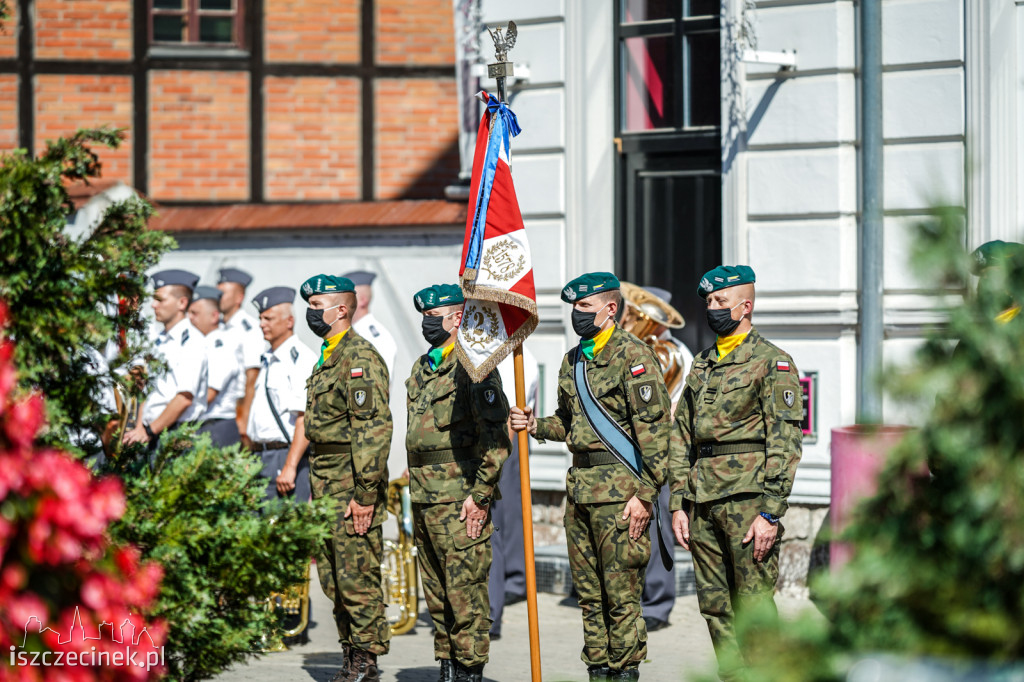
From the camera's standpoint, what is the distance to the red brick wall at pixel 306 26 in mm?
12539

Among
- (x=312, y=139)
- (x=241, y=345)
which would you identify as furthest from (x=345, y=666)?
(x=312, y=139)

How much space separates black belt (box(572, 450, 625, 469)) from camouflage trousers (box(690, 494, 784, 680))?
0.44 meters

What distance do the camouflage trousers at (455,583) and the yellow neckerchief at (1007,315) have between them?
13.5 feet

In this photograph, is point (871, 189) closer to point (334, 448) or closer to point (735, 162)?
point (735, 162)

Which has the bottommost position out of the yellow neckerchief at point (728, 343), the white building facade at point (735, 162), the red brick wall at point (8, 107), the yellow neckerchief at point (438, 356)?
the yellow neckerchief at point (438, 356)

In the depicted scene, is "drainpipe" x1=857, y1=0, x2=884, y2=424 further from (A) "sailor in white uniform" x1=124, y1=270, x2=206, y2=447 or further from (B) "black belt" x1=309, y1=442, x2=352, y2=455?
(A) "sailor in white uniform" x1=124, y1=270, x2=206, y2=447

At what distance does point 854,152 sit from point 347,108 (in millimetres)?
5751

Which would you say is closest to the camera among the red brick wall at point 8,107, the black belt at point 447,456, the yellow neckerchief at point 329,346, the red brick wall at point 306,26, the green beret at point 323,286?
the black belt at point 447,456

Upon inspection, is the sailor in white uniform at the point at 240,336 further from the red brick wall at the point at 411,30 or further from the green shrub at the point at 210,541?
the green shrub at the point at 210,541

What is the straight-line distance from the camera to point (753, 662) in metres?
2.16

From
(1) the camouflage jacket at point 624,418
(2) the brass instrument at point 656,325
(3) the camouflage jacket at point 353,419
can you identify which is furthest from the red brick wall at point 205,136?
(1) the camouflage jacket at point 624,418

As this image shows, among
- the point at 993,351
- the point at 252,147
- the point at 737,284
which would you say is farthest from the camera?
the point at 252,147

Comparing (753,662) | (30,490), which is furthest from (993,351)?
(30,490)

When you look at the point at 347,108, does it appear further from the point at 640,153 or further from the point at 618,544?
the point at 618,544
